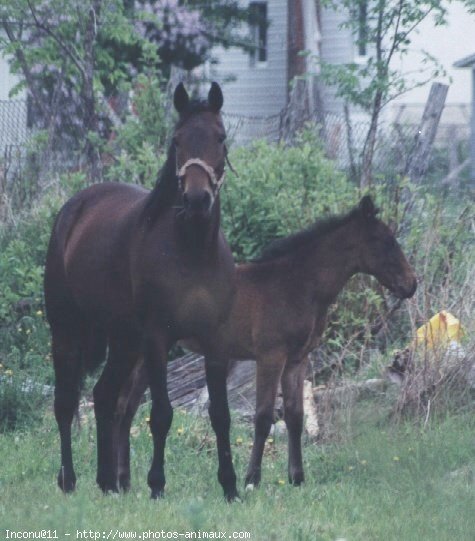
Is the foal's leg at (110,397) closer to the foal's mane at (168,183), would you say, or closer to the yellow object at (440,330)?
the foal's mane at (168,183)

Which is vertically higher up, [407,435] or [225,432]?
[225,432]

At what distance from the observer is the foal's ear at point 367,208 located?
27.3ft

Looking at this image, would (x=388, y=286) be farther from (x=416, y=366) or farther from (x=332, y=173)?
(x=332, y=173)

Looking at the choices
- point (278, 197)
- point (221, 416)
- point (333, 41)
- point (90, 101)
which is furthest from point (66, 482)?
point (333, 41)

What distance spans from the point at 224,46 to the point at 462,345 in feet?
64.1

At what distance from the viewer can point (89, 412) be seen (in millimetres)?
9383

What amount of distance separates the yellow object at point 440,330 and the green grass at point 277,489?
2.06 ft

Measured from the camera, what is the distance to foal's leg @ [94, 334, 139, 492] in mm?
7234

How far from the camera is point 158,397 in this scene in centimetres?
671

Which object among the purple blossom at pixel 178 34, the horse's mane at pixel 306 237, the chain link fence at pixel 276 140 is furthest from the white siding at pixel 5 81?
the horse's mane at pixel 306 237

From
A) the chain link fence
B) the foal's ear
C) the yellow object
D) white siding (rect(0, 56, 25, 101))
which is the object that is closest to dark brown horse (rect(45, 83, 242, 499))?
the foal's ear

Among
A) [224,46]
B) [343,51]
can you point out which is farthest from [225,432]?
[343,51]

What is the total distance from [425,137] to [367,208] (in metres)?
4.60

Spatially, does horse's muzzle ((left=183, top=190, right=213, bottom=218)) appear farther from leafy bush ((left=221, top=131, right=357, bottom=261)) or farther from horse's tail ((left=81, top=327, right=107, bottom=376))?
leafy bush ((left=221, top=131, right=357, bottom=261))
